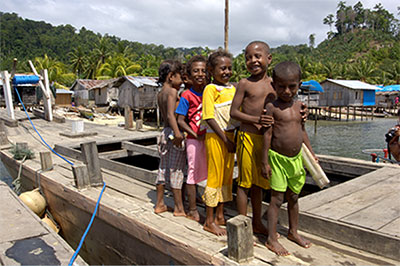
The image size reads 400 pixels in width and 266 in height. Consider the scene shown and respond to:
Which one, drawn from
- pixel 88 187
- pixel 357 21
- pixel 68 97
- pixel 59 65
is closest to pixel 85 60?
pixel 59 65

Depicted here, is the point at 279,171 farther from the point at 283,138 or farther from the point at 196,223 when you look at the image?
the point at 196,223

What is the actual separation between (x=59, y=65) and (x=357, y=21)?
91.9 metres

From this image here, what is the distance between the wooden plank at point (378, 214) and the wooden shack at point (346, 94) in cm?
3575

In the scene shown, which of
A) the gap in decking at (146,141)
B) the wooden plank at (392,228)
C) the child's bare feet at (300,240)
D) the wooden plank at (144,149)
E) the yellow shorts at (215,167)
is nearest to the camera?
the wooden plank at (392,228)

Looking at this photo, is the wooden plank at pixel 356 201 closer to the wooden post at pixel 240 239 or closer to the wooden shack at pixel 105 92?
the wooden post at pixel 240 239

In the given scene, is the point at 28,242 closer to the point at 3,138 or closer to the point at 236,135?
the point at 236,135

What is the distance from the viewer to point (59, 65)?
4469cm

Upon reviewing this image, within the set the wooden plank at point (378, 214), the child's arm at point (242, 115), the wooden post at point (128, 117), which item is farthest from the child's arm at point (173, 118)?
the wooden post at point (128, 117)

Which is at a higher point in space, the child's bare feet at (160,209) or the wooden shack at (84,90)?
the wooden shack at (84,90)

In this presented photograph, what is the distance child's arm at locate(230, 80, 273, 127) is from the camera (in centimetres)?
251

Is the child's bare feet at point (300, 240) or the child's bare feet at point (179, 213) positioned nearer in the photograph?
the child's bare feet at point (300, 240)

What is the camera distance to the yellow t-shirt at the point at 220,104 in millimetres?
2838

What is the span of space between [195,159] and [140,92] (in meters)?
23.5

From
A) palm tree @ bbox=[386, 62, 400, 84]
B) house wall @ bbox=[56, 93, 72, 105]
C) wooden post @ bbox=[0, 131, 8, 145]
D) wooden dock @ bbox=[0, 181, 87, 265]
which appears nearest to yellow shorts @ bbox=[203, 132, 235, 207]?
wooden dock @ bbox=[0, 181, 87, 265]
